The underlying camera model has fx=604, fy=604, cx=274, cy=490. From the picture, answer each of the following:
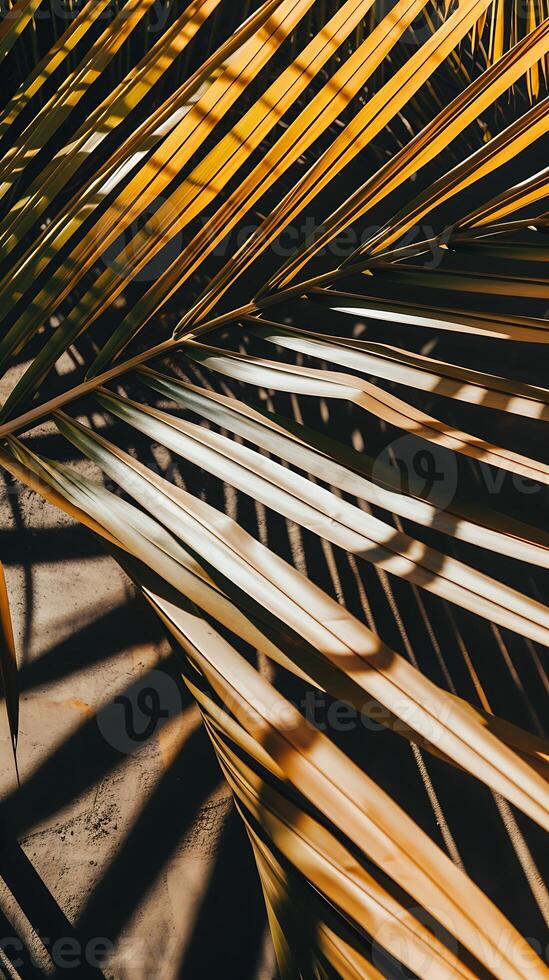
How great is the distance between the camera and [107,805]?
1179 mm

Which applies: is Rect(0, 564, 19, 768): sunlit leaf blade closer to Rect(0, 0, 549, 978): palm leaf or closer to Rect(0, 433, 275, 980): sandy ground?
Rect(0, 0, 549, 978): palm leaf

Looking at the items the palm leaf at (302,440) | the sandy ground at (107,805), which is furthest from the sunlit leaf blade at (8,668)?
the sandy ground at (107,805)

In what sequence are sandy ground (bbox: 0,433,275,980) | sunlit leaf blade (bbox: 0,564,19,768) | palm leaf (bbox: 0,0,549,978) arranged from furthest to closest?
1. sandy ground (bbox: 0,433,275,980)
2. sunlit leaf blade (bbox: 0,564,19,768)
3. palm leaf (bbox: 0,0,549,978)

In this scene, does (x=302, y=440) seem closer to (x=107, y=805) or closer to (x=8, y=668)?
(x=8, y=668)

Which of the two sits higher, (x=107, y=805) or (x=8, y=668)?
(x=8, y=668)

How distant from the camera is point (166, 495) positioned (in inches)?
20.5

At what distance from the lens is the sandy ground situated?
3.61ft

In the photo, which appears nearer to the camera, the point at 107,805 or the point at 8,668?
the point at 8,668

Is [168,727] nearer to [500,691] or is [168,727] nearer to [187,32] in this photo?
[500,691]

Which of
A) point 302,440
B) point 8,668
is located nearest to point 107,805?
point 8,668

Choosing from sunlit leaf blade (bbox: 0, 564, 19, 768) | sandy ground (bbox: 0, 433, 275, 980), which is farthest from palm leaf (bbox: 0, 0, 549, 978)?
sandy ground (bbox: 0, 433, 275, 980)

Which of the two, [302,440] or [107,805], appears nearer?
[302,440]

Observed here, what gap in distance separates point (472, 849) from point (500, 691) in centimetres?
33

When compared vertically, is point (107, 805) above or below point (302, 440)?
below
